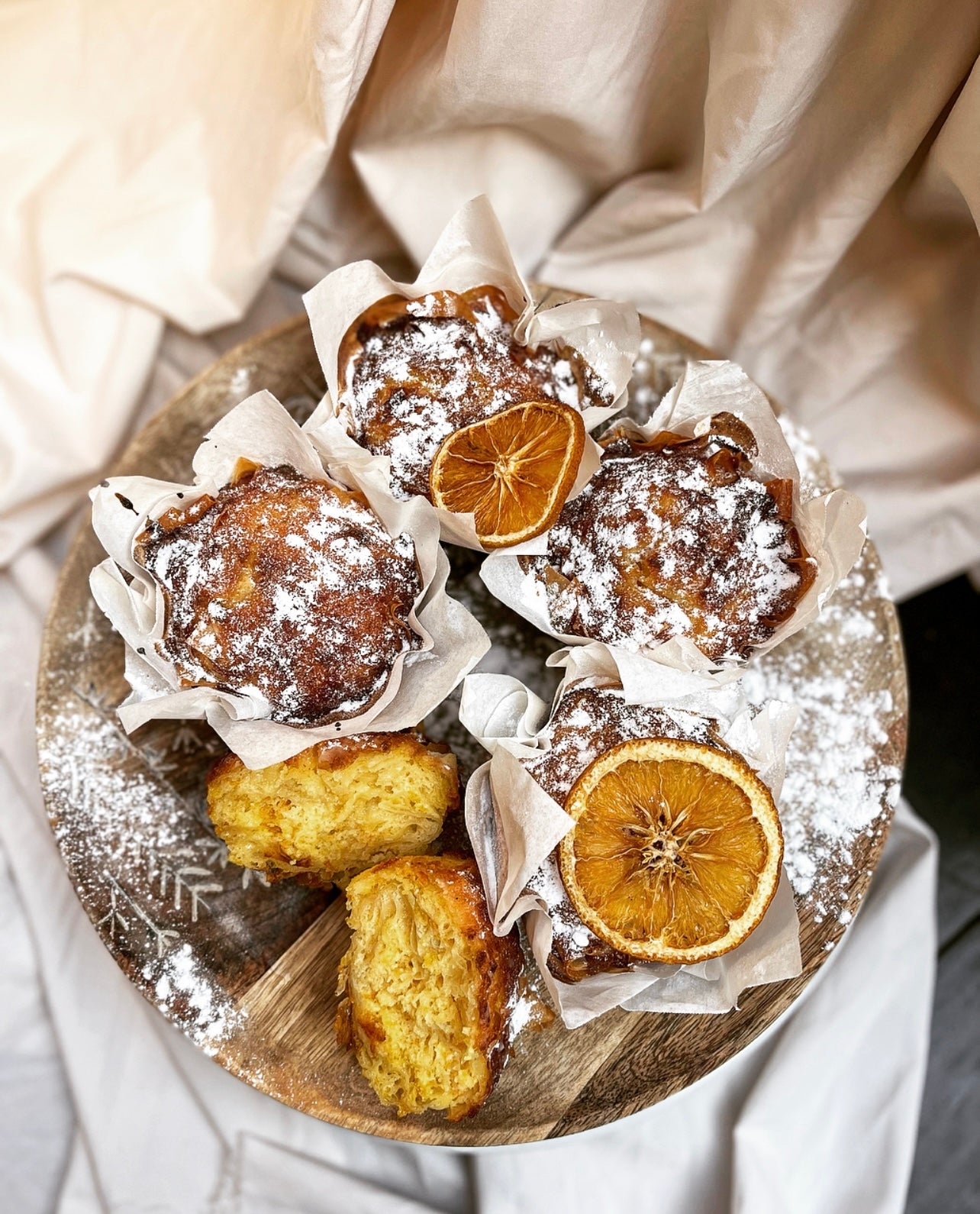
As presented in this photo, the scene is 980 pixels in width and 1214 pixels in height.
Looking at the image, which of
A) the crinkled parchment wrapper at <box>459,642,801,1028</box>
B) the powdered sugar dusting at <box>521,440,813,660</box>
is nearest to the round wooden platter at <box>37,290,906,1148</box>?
the crinkled parchment wrapper at <box>459,642,801,1028</box>

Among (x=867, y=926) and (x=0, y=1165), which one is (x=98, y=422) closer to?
(x=0, y=1165)

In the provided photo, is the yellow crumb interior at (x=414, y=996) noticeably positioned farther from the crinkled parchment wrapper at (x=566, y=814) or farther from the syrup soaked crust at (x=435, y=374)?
the syrup soaked crust at (x=435, y=374)

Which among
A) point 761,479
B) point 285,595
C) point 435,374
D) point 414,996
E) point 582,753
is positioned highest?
point 435,374

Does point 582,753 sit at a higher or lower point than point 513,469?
lower

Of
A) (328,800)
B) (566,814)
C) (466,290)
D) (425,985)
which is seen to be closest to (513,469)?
(466,290)

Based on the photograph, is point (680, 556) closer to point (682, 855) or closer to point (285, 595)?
point (682, 855)

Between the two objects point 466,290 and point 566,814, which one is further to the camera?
point 466,290

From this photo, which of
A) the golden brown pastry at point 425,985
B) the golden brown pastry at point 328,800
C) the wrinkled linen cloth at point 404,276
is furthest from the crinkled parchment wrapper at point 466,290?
the golden brown pastry at point 425,985
